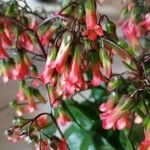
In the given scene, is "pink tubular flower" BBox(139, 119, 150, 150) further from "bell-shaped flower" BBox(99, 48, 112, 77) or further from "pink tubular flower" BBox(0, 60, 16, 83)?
"pink tubular flower" BBox(0, 60, 16, 83)

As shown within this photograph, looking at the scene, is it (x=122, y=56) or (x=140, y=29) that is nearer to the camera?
(x=122, y=56)

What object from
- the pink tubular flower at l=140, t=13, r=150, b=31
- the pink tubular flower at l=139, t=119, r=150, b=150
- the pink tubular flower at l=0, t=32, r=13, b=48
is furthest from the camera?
the pink tubular flower at l=140, t=13, r=150, b=31

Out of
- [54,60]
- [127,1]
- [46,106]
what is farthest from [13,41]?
[46,106]

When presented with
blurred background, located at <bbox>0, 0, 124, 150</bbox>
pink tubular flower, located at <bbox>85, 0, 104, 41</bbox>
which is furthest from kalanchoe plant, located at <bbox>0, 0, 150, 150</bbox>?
blurred background, located at <bbox>0, 0, 124, 150</bbox>

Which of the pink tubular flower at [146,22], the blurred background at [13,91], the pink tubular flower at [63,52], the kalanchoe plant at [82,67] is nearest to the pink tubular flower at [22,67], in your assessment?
the kalanchoe plant at [82,67]

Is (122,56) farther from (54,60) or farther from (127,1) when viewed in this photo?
(127,1)

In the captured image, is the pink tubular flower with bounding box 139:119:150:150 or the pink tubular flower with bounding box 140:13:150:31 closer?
the pink tubular flower with bounding box 139:119:150:150
